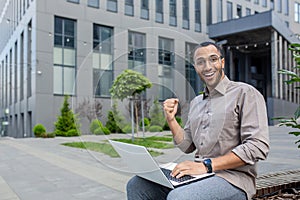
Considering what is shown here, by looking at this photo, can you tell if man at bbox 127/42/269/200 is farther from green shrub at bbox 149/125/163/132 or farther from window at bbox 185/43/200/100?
green shrub at bbox 149/125/163/132

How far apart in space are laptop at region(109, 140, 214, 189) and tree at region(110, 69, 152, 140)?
0.16 metres

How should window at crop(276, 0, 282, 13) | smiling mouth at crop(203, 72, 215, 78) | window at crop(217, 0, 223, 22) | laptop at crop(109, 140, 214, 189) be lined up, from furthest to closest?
window at crop(276, 0, 282, 13) < window at crop(217, 0, 223, 22) < smiling mouth at crop(203, 72, 215, 78) < laptop at crop(109, 140, 214, 189)

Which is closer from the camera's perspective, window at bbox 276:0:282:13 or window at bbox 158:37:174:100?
window at bbox 158:37:174:100

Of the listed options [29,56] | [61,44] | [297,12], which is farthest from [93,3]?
[297,12]

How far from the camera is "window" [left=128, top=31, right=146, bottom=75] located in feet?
4.62

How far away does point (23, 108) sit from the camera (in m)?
18.7

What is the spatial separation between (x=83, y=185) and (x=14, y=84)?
21184 mm

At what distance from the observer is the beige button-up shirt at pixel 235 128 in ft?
3.93

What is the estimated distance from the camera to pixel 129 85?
1.35 m

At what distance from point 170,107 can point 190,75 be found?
6.7 inches

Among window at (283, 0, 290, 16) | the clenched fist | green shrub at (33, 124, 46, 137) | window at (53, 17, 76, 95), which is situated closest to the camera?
the clenched fist

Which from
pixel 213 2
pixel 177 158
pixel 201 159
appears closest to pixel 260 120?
pixel 201 159

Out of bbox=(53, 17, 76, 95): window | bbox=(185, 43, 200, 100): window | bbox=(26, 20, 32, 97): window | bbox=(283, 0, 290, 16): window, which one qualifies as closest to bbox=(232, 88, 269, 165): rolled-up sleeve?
bbox=(185, 43, 200, 100): window

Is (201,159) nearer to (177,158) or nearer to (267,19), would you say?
(177,158)
